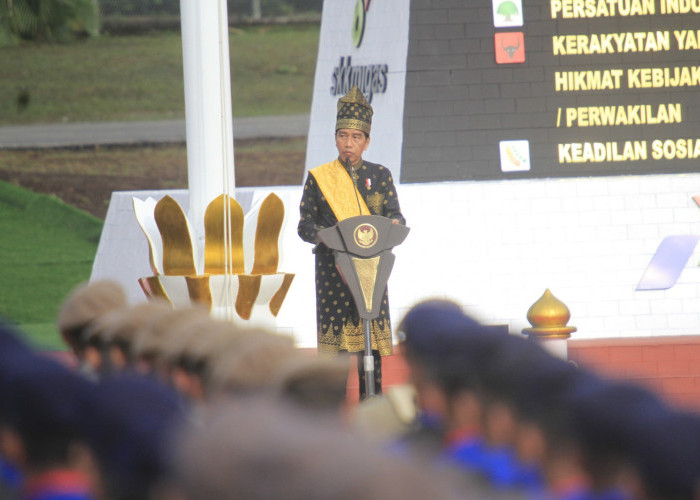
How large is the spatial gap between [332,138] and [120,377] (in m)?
8.36

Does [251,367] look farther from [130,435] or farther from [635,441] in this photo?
[635,441]

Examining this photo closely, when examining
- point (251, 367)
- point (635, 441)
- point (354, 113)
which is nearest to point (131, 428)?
point (251, 367)

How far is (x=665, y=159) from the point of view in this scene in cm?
920

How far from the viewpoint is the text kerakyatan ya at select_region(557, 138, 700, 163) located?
362 inches

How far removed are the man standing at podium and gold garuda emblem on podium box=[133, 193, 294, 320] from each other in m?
0.21

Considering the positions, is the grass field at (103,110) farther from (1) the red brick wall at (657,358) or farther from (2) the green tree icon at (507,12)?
(1) the red brick wall at (657,358)

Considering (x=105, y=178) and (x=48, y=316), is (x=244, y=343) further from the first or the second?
(x=105, y=178)

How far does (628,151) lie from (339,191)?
11.3ft

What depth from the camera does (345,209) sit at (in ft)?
21.0

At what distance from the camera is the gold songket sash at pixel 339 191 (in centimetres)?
639

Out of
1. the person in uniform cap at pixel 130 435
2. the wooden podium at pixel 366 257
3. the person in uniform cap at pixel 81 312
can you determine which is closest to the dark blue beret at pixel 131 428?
the person in uniform cap at pixel 130 435

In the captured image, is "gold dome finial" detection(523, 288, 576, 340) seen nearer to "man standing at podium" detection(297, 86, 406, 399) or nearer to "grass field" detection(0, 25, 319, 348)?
"man standing at podium" detection(297, 86, 406, 399)

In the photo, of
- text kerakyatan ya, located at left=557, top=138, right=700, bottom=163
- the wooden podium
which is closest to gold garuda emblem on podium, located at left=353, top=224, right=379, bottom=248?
the wooden podium

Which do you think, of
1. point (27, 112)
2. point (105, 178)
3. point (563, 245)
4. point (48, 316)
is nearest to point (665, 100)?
point (563, 245)
